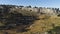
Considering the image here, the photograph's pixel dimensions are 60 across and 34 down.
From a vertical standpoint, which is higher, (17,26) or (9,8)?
(9,8)

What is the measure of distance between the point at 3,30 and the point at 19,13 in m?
12.9

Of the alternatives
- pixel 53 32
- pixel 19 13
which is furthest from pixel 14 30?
pixel 53 32

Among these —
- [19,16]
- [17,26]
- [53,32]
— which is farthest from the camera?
[19,16]

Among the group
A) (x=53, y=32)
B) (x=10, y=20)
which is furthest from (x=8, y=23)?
(x=53, y=32)

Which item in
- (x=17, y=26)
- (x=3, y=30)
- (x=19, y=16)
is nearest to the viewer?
(x=3, y=30)

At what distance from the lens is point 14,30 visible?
5469 cm

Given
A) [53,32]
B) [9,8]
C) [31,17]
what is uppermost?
[9,8]

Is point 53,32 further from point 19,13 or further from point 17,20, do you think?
point 19,13

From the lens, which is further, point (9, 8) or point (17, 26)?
point (9, 8)

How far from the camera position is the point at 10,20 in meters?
59.2

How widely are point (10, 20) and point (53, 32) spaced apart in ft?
67.5

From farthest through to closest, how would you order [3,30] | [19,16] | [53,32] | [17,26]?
[19,16] < [17,26] < [3,30] < [53,32]

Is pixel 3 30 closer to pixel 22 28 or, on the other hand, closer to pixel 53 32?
pixel 22 28

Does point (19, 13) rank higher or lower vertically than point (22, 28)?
higher
